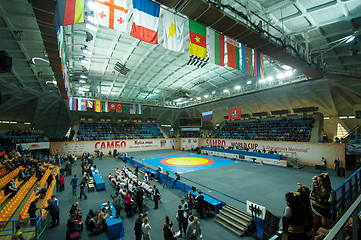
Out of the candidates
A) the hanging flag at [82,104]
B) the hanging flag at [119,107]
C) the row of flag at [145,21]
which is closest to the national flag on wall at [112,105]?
the hanging flag at [119,107]

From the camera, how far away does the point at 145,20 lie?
6.14 m

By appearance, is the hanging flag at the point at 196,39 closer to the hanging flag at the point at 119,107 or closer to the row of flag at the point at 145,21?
the row of flag at the point at 145,21

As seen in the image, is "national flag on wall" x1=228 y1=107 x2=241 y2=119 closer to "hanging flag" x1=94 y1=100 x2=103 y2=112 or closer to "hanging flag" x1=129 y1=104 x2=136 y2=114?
"hanging flag" x1=129 y1=104 x2=136 y2=114

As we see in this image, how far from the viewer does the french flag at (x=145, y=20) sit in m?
5.93

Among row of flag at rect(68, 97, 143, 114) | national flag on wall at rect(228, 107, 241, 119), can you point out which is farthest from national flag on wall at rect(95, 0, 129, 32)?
national flag on wall at rect(228, 107, 241, 119)

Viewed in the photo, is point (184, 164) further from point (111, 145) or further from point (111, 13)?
point (111, 13)

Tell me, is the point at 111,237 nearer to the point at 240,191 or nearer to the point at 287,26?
the point at 240,191

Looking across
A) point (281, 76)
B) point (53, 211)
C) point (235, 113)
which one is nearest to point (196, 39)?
point (53, 211)

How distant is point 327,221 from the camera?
3941mm

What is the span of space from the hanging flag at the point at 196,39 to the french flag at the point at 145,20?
1.71m

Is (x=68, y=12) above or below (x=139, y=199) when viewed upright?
above

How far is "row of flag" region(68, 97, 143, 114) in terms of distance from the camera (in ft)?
67.5

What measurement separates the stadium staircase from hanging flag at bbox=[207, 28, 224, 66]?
741 centimetres

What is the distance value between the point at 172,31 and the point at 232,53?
3830 mm
